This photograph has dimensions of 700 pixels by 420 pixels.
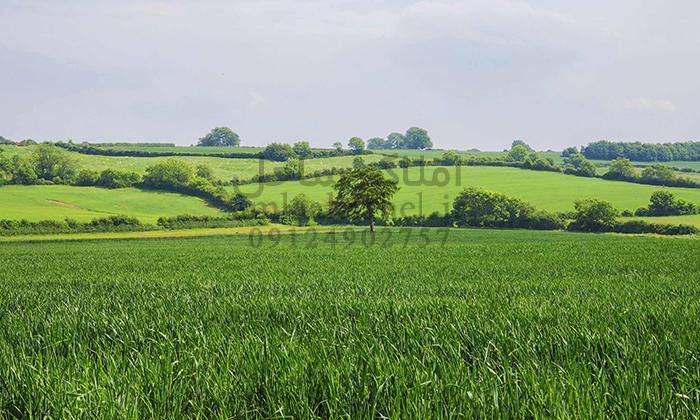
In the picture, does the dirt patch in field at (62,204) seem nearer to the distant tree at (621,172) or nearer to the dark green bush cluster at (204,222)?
the dark green bush cluster at (204,222)

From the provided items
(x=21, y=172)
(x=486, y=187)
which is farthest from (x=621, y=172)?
(x=21, y=172)

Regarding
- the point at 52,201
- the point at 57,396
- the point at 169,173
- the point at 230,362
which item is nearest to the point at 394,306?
the point at 230,362

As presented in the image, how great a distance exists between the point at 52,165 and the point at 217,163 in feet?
131

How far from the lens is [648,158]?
16362cm

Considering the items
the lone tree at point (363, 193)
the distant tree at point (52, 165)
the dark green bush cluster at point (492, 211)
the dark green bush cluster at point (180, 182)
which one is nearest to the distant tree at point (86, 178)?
the distant tree at point (52, 165)

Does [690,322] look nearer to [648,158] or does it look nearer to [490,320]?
[490,320]

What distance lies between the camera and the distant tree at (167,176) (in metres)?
112

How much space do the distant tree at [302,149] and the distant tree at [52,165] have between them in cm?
5784

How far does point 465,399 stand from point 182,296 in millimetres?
8070

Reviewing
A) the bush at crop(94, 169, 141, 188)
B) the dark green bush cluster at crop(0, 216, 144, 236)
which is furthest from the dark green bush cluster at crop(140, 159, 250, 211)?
the dark green bush cluster at crop(0, 216, 144, 236)

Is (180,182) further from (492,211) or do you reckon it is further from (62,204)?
(492,211)

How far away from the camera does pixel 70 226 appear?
69500 mm

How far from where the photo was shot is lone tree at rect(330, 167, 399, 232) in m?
60.3

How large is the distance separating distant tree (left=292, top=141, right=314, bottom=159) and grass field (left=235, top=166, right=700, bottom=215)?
27956 mm
